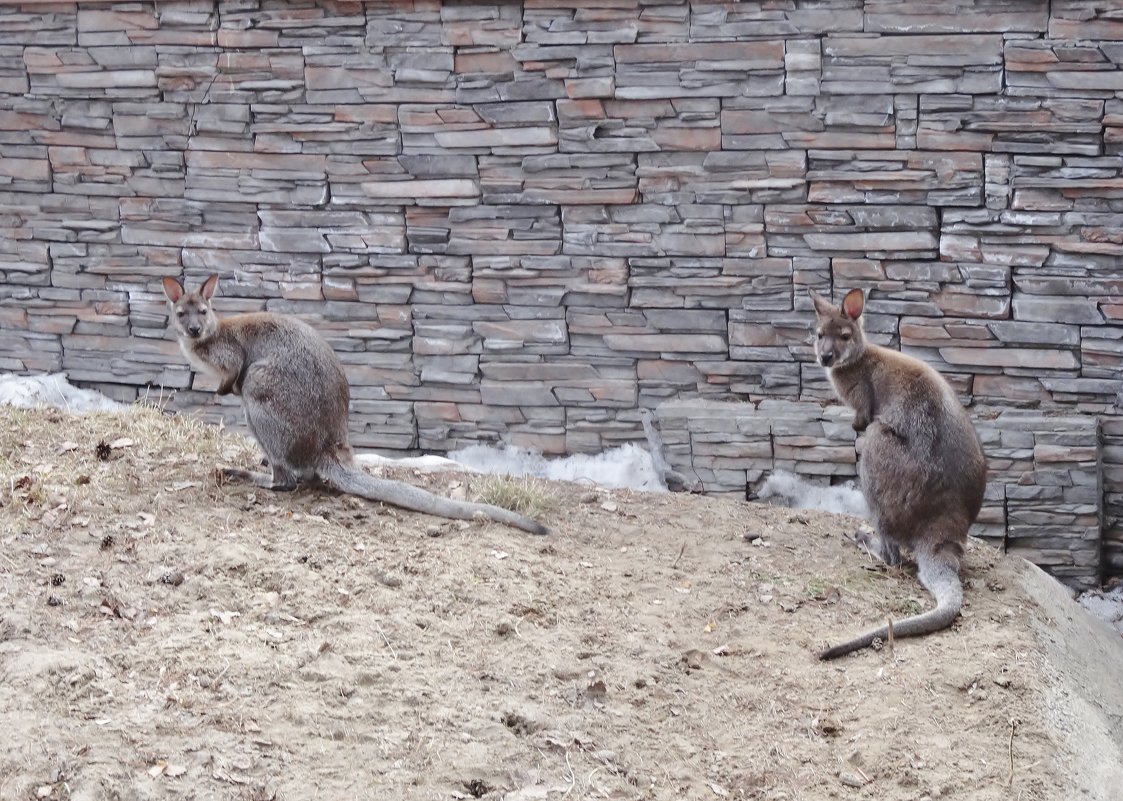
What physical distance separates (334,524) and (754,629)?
2.07 metres

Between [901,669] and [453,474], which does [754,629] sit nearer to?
[901,669]

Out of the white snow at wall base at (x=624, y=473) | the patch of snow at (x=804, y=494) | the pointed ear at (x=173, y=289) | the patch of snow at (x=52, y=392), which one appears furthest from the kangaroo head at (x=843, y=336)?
the patch of snow at (x=52, y=392)

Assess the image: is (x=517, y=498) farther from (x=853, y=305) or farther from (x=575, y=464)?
(x=575, y=464)

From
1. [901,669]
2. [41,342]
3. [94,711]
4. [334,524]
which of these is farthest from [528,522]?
[41,342]

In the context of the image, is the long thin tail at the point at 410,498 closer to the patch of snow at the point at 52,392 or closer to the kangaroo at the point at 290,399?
the kangaroo at the point at 290,399

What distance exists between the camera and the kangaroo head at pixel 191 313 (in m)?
6.87

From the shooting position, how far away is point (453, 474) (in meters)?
7.29

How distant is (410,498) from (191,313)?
164cm

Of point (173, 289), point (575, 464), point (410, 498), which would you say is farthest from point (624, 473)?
point (173, 289)

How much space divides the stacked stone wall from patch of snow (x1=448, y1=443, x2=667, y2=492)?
4.5 inches

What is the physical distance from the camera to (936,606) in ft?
18.8

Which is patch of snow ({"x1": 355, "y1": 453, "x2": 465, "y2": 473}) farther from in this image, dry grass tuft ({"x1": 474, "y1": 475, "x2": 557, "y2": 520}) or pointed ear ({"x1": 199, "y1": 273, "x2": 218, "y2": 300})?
pointed ear ({"x1": 199, "y1": 273, "x2": 218, "y2": 300})

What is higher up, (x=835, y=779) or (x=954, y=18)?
(x=954, y=18)

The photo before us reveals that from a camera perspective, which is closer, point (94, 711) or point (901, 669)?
point (94, 711)
